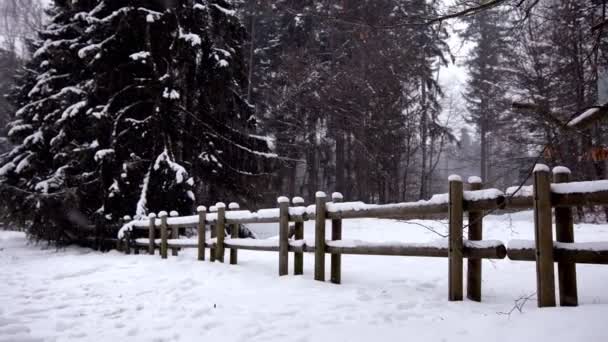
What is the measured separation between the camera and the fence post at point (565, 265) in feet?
11.7

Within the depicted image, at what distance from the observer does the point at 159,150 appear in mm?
13844

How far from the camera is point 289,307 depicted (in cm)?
451

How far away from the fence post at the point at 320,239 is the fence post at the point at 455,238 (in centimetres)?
195

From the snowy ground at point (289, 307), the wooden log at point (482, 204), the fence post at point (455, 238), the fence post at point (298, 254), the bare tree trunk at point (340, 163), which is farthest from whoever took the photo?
the bare tree trunk at point (340, 163)

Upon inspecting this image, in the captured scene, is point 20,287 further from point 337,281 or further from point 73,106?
point 73,106

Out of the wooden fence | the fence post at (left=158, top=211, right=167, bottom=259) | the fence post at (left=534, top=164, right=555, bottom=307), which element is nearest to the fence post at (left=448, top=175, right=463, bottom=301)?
the wooden fence

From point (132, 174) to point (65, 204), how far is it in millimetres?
2562

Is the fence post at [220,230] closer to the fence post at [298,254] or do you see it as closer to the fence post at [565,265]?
the fence post at [298,254]

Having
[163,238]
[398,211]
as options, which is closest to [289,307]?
[398,211]

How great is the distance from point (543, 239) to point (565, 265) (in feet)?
1.08

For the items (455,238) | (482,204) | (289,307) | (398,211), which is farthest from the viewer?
(398,211)

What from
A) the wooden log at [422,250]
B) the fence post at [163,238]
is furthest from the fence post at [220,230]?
the wooden log at [422,250]

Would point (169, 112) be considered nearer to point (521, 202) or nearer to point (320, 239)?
point (320, 239)

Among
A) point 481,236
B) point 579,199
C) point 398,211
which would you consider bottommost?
point 481,236
